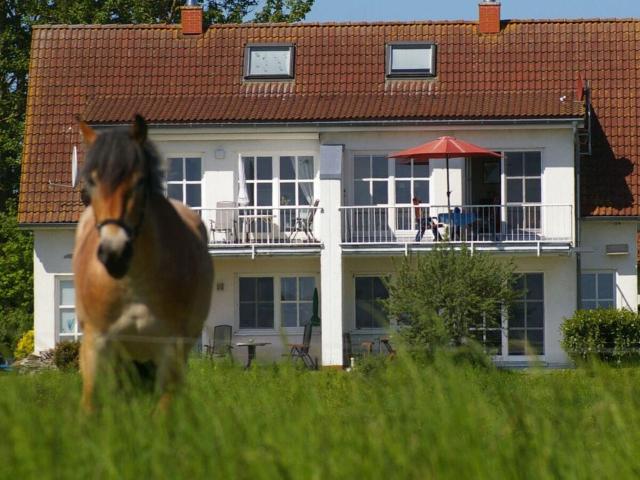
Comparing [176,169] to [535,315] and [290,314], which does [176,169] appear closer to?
[290,314]

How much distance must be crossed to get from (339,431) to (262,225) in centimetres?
2894

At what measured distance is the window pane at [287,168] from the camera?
3691 centimetres

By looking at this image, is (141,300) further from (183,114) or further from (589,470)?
(183,114)

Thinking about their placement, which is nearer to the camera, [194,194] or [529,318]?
[529,318]

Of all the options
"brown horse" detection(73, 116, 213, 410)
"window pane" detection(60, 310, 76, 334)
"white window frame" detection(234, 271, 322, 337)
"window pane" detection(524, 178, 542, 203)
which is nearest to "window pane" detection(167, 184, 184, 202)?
"white window frame" detection(234, 271, 322, 337)

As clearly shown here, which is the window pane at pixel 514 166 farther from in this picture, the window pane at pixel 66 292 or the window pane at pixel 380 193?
the window pane at pixel 66 292

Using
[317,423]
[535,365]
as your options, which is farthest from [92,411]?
[535,365]

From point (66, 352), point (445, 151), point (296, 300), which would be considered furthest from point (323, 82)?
point (66, 352)

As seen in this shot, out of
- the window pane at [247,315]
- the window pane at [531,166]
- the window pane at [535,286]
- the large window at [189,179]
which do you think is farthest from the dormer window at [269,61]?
the window pane at [535,286]

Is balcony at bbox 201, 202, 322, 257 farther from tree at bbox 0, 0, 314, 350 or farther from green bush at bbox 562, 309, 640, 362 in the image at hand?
tree at bbox 0, 0, 314, 350

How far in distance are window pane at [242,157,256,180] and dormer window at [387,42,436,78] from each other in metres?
4.07

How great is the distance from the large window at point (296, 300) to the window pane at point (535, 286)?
5.01 metres

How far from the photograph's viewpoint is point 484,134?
36.2 meters

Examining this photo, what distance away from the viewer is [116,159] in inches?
357
